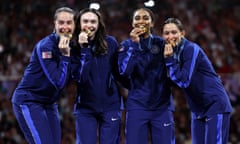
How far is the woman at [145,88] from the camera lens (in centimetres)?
598

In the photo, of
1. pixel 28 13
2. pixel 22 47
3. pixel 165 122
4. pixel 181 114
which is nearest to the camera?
pixel 165 122

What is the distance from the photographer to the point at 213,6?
1353cm

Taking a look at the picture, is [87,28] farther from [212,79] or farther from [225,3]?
[225,3]

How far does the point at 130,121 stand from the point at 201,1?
8.00 metres

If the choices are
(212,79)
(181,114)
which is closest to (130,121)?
(212,79)

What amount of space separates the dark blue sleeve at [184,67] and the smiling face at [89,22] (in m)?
0.84

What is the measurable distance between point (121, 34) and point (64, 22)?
641cm

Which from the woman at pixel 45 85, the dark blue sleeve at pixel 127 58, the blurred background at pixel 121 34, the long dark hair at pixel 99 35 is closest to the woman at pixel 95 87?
the long dark hair at pixel 99 35

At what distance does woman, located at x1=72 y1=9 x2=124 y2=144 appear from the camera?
19.4ft

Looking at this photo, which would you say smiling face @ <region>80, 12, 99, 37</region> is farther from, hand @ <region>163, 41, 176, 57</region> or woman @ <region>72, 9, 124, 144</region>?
hand @ <region>163, 41, 176, 57</region>

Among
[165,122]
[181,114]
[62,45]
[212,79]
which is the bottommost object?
[181,114]

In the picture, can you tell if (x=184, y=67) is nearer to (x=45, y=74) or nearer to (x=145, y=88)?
(x=145, y=88)

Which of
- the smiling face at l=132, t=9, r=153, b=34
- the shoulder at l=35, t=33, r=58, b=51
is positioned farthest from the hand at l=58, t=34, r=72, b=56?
the smiling face at l=132, t=9, r=153, b=34

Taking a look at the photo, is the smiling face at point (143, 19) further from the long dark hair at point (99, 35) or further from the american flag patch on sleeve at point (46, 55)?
the american flag patch on sleeve at point (46, 55)
